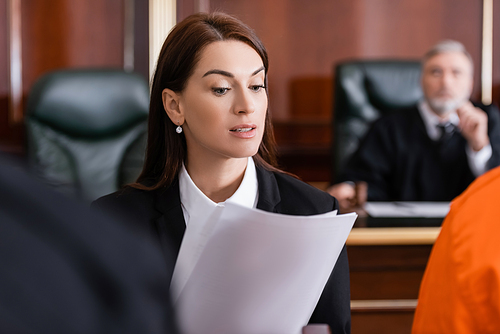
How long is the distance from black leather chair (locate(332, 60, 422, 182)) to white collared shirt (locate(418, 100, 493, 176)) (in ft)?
0.37

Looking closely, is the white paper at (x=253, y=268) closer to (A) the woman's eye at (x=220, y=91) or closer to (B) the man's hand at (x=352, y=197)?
(A) the woman's eye at (x=220, y=91)

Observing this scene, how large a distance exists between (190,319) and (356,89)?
1930 mm

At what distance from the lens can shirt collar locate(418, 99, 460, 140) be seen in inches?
91.5

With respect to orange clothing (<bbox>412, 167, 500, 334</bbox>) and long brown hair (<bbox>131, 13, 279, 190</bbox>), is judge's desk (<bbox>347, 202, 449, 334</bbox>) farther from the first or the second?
orange clothing (<bbox>412, 167, 500, 334</bbox>)

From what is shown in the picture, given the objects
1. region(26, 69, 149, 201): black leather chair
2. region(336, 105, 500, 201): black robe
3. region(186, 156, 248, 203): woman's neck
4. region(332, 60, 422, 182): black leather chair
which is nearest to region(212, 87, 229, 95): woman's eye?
region(186, 156, 248, 203): woman's neck

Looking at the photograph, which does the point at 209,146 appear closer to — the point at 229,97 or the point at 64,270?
the point at 229,97

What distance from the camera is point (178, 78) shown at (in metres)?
0.88

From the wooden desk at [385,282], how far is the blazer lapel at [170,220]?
0.79 meters

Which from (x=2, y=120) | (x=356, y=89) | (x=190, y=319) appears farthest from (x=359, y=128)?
(x=2, y=120)

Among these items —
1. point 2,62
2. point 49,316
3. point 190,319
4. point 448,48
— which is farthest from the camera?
point 2,62

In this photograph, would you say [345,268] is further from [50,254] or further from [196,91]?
[50,254]

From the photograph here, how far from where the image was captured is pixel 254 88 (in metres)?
0.85

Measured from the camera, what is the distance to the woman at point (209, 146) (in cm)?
84

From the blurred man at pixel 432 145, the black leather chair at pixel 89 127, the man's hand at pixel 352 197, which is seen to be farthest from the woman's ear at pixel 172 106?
the blurred man at pixel 432 145
